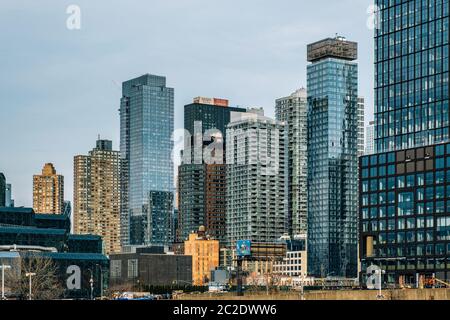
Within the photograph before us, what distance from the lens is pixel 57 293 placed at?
7584 inches
